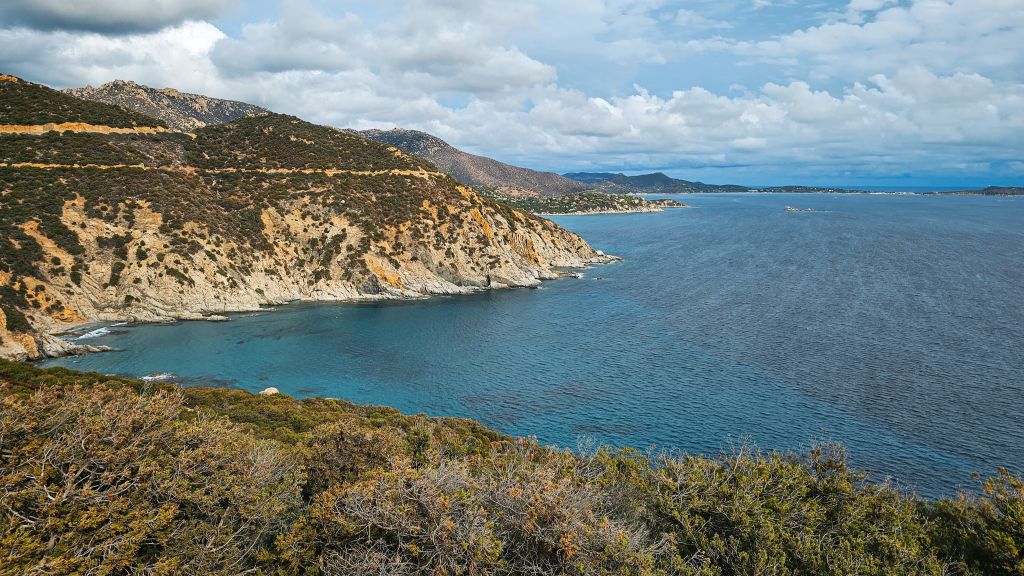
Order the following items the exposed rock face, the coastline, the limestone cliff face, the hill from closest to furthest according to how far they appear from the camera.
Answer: the coastline → the limestone cliff face → the hill → the exposed rock face

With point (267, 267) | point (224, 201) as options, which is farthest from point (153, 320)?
point (224, 201)

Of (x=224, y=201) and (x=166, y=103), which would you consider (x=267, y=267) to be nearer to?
(x=224, y=201)

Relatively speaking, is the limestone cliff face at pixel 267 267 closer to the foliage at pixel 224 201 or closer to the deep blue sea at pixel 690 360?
the foliage at pixel 224 201

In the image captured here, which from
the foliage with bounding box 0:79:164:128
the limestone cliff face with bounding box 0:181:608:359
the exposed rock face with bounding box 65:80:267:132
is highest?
the exposed rock face with bounding box 65:80:267:132

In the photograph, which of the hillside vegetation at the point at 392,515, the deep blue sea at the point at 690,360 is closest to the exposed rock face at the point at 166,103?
the deep blue sea at the point at 690,360

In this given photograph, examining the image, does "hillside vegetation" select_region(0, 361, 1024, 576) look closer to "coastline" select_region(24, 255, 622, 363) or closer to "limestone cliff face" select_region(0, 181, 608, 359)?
"coastline" select_region(24, 255, 622, 363)

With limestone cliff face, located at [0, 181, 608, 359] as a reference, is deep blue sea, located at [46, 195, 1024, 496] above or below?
below

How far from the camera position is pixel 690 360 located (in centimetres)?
5297

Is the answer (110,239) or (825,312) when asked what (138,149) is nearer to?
(110,239)

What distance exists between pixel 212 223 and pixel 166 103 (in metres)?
129

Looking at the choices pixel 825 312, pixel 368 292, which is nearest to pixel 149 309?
pixel 368 292

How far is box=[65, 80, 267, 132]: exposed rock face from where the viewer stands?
151125 mm

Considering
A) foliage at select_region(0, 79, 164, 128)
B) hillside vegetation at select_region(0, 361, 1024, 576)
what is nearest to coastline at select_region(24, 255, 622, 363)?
foliage at select_region(0, 79, 164, 128)

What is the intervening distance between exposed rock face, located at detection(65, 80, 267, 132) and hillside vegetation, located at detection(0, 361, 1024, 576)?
141 meters
